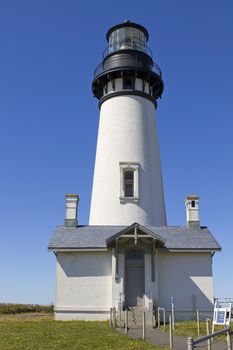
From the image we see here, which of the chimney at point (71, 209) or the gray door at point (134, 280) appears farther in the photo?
the chimney at point (71, 209)

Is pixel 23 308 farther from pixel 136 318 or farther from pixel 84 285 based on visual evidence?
pixel 136 318

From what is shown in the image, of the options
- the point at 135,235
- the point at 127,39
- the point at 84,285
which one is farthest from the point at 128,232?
the point at 127,39

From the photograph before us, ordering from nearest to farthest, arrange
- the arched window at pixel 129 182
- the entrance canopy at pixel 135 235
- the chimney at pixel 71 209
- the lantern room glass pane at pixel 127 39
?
the entrance canopy at pixel 135 235 → the chimney at pixel 71 209 → the arched window at pixel 129 182 → the lantern room glass pane at pixel 127 39

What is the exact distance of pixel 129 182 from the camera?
2194 centimetres

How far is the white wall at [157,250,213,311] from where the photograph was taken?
18.5 metres

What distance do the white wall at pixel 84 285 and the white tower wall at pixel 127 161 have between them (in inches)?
113

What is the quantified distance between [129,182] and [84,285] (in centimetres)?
596

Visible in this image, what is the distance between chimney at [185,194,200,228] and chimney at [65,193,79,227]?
550cm

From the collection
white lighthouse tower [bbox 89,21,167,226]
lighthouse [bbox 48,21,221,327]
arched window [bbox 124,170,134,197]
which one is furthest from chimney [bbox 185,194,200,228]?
arched window [bbox 124,170,134,197]

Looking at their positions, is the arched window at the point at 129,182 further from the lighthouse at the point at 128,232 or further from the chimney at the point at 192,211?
the chimney at the point at 192,211

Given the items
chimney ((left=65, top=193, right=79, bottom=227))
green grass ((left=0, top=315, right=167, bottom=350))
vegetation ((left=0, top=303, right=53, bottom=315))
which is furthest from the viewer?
vegetation ((left=0, top=303, right=53, bottom=315))

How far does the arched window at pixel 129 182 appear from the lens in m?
21.8

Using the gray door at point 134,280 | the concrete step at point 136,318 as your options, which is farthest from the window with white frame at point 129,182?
the concrete step at point 136,318

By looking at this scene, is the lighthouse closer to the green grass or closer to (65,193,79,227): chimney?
(65,193,79,227): chimney
